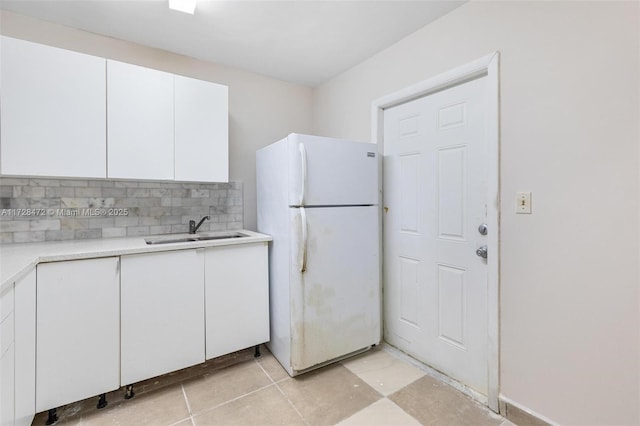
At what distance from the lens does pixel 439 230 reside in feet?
6.52

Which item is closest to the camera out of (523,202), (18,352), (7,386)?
(7,386)

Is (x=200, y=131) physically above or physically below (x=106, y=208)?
above

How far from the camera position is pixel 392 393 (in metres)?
1.77

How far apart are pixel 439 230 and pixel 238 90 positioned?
85.5 inches

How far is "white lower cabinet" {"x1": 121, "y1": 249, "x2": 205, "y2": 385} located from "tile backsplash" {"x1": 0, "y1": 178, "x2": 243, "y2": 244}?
2.01ft

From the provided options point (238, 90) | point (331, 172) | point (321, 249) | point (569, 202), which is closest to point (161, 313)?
point (321, 249)

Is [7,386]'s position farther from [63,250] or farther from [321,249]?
[321,249]

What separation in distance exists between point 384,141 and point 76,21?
2365mm

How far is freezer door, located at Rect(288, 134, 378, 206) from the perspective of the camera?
1.88 metres

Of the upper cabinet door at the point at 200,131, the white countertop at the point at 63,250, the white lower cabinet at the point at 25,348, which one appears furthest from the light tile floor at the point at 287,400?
the upper cabinet door at the point at 200,131

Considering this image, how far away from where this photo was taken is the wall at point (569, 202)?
119 centimetres

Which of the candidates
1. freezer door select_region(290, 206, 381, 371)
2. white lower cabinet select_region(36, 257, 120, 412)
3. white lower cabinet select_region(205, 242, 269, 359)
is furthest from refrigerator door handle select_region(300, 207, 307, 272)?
white lower cabinet select_region(36, 257, 120, 412)

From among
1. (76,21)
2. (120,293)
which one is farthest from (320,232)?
(76,21)

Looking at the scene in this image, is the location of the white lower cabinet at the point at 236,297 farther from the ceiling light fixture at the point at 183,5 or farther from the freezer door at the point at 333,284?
the ceiling light fixture at the point at 183,5
